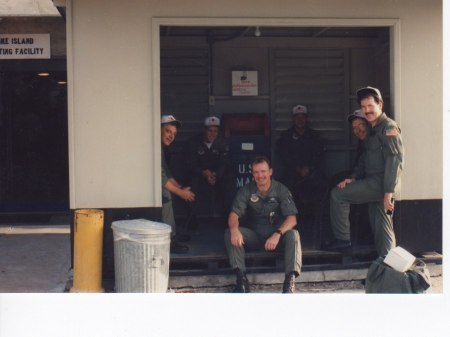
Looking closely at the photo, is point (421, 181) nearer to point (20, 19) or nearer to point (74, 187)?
point (74, 187)

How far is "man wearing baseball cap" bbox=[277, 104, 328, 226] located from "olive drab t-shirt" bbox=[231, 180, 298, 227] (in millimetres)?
1885

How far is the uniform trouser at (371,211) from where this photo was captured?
632cm

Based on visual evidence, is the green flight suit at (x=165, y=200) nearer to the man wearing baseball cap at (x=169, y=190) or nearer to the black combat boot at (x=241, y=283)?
the man wearing baseball cap at (x=169, y=190)

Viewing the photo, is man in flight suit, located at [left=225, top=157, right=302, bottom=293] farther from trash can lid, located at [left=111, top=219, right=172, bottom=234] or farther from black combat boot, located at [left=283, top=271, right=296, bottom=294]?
trash can lid, located at [left=111, top=219, right=172, bottom=234]

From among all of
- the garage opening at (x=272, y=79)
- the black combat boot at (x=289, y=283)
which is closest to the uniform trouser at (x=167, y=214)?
the black combat boot at (x=289, y=283)

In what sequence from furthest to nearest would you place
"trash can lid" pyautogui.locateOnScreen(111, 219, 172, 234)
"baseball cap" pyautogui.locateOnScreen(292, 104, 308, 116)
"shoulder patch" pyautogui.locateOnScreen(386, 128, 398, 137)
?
"baseball cap" pyautogui.locateOnScreen(292, 104, 308, 116)
"shoulder patch" pyautogui.locateOnScreen(386, 128, 398, 137)
"trash can lid" pyautogui.locateOnScreen(111, 219, 172, 234)

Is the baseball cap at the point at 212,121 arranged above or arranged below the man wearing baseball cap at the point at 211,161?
above

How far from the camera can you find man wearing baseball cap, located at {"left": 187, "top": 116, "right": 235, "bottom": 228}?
308 inches

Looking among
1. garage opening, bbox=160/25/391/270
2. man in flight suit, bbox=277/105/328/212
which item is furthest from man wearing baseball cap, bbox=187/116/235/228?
man in flight suit, bbox=277/105/328/212

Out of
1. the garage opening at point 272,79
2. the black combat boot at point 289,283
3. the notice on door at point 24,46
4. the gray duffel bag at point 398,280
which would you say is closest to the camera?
the gray duffel bag at point 398,280

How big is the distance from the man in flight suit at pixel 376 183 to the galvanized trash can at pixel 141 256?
1733mm

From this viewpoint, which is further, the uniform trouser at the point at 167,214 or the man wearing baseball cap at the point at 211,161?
the man wearing baseball cap at the point at 211,161

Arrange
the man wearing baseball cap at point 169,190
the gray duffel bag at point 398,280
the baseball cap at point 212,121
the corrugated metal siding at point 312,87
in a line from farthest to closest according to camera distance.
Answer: the corrugated metal siding at point 312,87
the baseball cap at point 212,121
the man wearing baseball cap at point 169,190
the gray duffel bag at point 398,280
